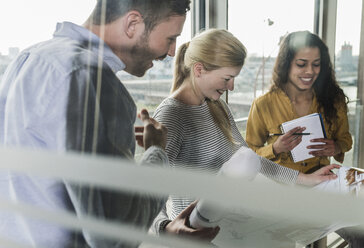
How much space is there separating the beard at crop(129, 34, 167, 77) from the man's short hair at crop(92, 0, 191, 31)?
0.11 ft

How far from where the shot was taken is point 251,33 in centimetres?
86

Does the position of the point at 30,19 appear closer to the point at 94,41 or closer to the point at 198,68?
the point at 94,41

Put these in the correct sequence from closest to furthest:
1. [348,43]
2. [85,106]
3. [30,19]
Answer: [85,106] → [30,19] → [348,43]

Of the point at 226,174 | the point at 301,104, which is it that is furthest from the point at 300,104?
the point at 226,174

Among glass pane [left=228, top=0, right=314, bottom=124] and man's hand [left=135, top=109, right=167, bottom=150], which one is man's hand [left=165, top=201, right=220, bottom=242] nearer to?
man's hand [left=135, top=109, right=167, bottom=150]

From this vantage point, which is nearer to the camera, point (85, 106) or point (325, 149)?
point (85, 106)

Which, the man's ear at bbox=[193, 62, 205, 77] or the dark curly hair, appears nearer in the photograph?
the man's ear at bbox=[193, 62, 205, 77]

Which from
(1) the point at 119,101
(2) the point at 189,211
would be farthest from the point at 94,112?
(2) the point at 189,211

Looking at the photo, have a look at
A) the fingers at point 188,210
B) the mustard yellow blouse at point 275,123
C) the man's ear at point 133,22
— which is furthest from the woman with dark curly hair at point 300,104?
the man's ear at point 133,22

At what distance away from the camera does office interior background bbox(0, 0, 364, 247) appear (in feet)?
2.61

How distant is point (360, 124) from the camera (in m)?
1.00

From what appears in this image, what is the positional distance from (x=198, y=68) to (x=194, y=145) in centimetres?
18

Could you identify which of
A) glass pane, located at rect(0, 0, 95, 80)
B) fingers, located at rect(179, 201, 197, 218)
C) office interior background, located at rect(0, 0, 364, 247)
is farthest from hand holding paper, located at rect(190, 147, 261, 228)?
glass pane, located at rect(0, 0, 95, 80)

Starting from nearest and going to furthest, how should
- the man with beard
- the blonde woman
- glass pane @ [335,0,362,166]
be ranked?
the man with beard → the blonde woman → glass pane @ [335,0,362,166]
